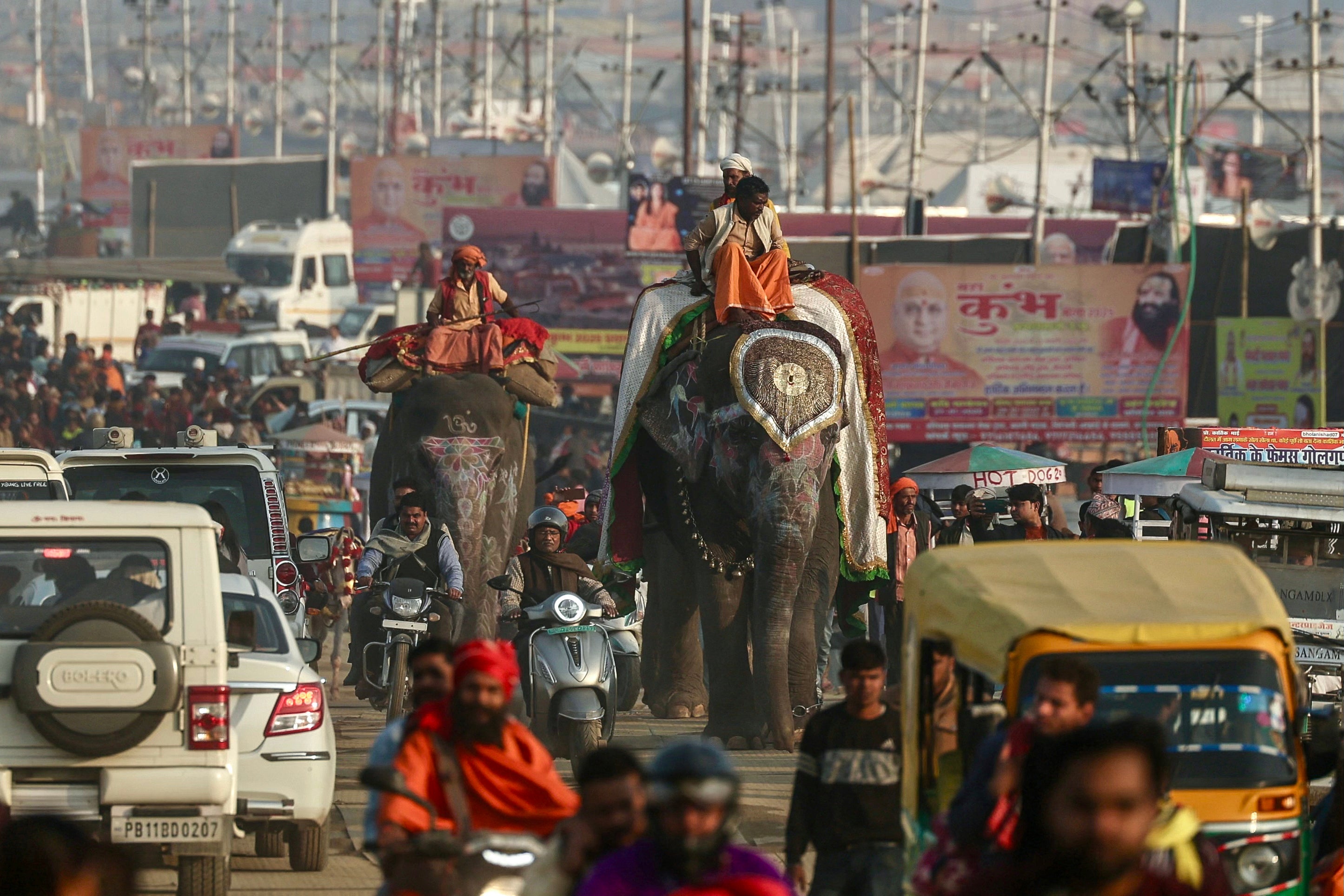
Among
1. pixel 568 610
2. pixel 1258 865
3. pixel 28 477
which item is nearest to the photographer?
pixel 1258 865

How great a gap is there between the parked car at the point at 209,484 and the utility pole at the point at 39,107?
320 ft

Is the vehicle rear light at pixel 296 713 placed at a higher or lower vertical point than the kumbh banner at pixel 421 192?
lower

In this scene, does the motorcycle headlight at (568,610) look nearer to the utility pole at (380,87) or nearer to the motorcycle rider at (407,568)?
the motorcycle rider at (407,568)

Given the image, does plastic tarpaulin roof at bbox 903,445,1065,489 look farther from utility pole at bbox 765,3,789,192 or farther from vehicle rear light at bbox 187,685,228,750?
utility pole at bbox 765,3,789,192

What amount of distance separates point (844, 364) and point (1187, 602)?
21.5 feet

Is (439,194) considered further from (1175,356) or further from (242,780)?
(242,780)

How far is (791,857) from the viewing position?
728 cm

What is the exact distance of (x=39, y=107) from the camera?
13738 centimetres

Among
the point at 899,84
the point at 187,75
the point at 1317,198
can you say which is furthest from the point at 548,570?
the point at 899,84

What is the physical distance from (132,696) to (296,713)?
1.35 metres

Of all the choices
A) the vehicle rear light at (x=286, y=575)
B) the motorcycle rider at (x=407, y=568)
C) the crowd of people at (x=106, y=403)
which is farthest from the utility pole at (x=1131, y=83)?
the motorcycle rider at (x=407, y=568)

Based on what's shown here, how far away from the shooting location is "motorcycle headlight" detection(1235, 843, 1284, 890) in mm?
7184

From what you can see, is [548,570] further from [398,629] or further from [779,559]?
[779,559]

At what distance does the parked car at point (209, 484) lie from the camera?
581 inches
